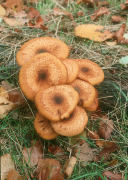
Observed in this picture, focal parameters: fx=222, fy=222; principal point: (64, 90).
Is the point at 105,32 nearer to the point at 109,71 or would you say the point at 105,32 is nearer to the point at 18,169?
the point at 109,71

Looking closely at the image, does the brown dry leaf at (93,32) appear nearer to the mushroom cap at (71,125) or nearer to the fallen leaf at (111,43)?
the fallen leaf at (111,43)

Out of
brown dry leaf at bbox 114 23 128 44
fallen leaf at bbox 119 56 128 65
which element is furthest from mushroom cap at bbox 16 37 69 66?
brown dry leaf at bbox 114 23 128 44

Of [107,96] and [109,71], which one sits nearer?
[107,96]

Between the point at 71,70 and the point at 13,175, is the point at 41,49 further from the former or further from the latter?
the point at 13,175

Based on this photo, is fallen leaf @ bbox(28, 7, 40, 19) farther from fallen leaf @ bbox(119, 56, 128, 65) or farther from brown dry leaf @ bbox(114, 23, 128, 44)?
fallen leaf @ bbox(119, 56, 128, 65)

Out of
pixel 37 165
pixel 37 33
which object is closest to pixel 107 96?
pixel 37 165

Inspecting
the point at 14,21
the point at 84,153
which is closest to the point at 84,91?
the point at 84,153

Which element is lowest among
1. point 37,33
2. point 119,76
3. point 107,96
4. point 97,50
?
point 107,96
